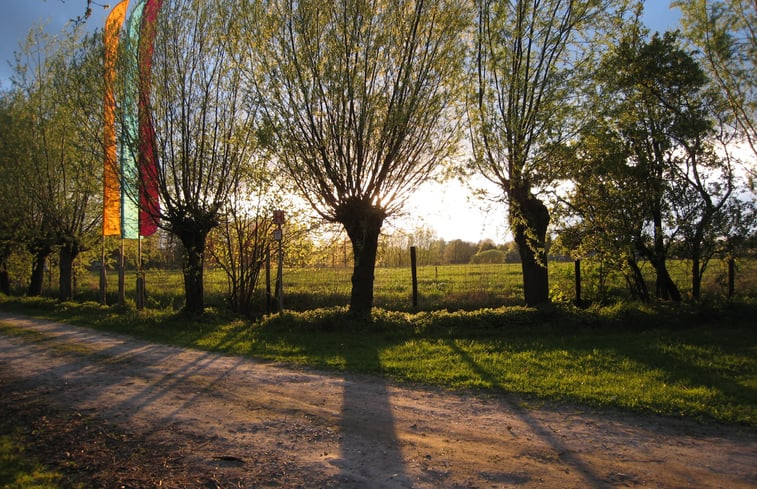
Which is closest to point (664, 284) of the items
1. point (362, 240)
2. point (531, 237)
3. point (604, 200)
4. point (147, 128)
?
point (604, 200)

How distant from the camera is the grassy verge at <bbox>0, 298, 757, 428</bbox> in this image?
632cm

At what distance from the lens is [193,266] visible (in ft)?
49.9

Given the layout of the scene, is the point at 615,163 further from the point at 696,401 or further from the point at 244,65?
the point at 244,65

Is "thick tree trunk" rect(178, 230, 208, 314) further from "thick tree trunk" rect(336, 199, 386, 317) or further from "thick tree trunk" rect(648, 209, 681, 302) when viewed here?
"thick tree trunk" rect(648, 209, 681, 302)

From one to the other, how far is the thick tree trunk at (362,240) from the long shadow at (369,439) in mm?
5354

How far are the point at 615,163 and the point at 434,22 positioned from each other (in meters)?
5.32

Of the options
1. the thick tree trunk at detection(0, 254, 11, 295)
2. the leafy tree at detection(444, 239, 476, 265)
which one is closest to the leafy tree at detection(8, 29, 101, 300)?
the thick tree trunk at detection(0, 254, 11, 295)

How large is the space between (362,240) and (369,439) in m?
7.98

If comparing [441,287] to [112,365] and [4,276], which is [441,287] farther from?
[4,276]

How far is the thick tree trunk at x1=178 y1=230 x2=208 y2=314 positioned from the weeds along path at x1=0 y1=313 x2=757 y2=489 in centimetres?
748

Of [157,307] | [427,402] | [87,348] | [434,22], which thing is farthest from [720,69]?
[157,307]

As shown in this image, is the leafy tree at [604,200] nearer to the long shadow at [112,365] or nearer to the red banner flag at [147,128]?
the long shadow at [112,365]

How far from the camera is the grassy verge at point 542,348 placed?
20.7 feet

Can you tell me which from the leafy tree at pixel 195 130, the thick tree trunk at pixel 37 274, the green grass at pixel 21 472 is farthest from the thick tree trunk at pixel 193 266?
the thick tree trunk at pixel 37 274
